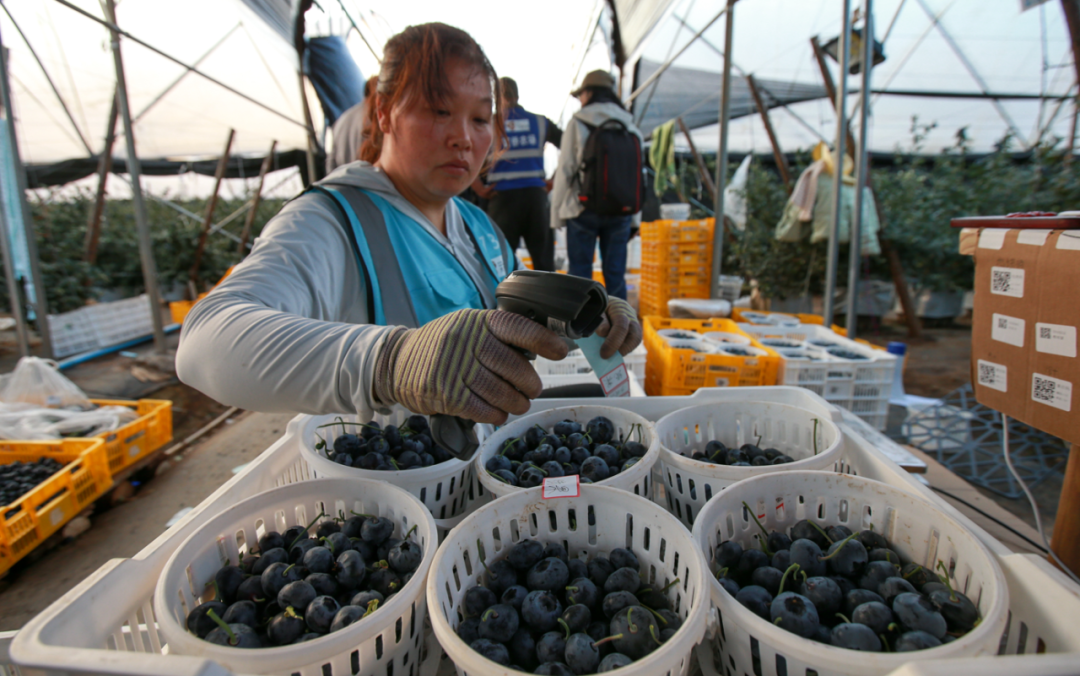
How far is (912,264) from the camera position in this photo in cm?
526

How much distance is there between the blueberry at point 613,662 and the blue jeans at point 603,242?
340 cm

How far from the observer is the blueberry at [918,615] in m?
0.63

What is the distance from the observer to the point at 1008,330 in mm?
1326

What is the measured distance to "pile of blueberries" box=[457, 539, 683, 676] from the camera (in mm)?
628

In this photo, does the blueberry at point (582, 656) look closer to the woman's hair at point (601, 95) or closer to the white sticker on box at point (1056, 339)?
the white sticker on box at point (1056, 339)

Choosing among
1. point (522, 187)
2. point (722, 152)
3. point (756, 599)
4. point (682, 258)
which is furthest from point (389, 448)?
point (682, 258)

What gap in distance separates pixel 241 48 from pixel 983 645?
7.29 metres

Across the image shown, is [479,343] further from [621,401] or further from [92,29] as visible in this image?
[92,29]

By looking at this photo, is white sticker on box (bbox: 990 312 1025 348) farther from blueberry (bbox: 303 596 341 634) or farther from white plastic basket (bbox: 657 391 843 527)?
blueberry (bbox: 303 596 341 634)

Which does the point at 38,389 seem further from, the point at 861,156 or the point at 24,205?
the point at 861,156

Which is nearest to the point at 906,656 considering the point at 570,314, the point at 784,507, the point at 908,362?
the point at 784,507

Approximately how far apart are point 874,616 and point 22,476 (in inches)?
116

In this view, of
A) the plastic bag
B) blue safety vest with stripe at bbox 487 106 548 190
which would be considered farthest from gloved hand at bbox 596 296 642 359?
the plastic bag

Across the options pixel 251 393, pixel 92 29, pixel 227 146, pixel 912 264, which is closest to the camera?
pixel 251 393
